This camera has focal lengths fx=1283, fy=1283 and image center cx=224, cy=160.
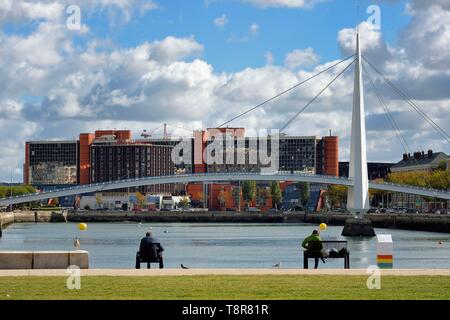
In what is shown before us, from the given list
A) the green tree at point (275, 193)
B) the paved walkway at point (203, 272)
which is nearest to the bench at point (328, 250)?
the paved walkway at point (203, 272)

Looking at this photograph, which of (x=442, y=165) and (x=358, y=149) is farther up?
(x=442, y=165)

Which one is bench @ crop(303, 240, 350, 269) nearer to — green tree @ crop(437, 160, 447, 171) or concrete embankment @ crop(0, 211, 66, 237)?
concrete embankment @ crop(0, 211, 66, 237)

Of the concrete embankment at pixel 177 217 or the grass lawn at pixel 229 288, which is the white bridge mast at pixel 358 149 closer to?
the concrete embankment at pixel 177 217

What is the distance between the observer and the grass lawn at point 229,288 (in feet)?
54.9

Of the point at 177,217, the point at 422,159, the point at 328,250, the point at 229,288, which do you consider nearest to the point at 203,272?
the point at 229,288

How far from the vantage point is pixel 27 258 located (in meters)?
21.6

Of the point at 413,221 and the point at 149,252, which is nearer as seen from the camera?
the point at 149,252

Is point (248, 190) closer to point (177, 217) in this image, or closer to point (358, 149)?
point (177, 217)

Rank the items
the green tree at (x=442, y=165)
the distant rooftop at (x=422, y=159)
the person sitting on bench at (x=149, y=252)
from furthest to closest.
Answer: the distant rooftop at (x=422, y=159), the green tree at (x=442, y=165), the person sitting on bench at (x=149, y=252)

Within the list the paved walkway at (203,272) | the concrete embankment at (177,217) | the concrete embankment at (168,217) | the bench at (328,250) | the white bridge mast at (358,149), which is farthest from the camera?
the concrete embankment at (168,217)

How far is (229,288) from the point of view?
1762 cm

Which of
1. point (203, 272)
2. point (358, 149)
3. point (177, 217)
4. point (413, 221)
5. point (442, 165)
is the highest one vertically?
point (442, 165)

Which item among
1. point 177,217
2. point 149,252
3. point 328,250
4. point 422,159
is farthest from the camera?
point 422,159

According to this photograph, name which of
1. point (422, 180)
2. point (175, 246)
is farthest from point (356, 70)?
point (422, 180)
